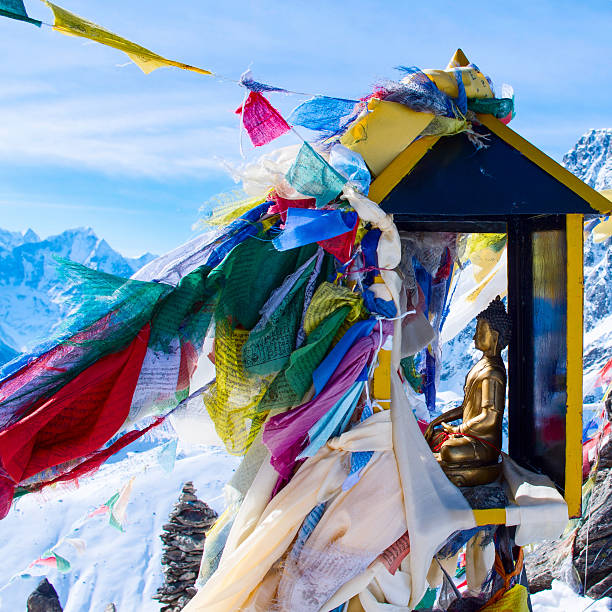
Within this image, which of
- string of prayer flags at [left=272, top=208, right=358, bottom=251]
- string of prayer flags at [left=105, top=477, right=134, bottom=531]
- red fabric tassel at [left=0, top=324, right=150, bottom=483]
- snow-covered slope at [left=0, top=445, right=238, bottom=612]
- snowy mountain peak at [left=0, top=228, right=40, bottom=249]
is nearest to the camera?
red fabric tassel at [left=0, top=324, right=150, bottom=483]

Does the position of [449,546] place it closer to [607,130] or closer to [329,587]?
[329,587]

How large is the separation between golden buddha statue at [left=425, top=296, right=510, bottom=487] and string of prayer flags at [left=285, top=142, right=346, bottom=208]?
4.18 ft

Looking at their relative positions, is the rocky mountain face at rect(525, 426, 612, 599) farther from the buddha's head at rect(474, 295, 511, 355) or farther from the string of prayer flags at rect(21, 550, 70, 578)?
the string of prayer flags at rect(21, 550, 70, 578)

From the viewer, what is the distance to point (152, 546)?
3192 cm

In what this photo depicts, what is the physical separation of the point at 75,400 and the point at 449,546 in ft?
6.48

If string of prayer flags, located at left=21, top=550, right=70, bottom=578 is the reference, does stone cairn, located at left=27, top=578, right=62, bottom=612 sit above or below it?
below

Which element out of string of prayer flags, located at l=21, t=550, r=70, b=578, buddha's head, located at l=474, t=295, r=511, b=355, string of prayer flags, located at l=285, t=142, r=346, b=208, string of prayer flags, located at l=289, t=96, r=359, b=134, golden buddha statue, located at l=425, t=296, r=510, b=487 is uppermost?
string of prayer flags, located at l=289, t=96, r=359, b=134

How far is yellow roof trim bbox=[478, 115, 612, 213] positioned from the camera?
107 inches

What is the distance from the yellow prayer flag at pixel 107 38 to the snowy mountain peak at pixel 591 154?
8356 centimetres

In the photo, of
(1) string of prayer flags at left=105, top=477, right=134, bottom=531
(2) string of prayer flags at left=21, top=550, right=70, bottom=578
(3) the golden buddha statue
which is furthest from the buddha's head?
(2) string of prayer flags at left=21, top=550, right=70, bottom=578

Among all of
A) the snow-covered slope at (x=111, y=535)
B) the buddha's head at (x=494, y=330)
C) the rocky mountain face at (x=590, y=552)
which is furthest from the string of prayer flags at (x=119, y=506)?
the rocky mountain face at (x=590, y=552)

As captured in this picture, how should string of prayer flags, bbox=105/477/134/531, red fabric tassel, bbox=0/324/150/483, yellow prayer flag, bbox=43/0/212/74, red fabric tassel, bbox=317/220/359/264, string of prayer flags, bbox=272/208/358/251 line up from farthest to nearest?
string of prayer flags, bbox=105/477/134/531 < red fabric tassel, bbox=317/220/359/264 < string of prayer flags, bbox=272/208/358/251 < red fabric tassel, bbox=0/324/150/483 < yellow prayer flag, bbox=43/0/212/74

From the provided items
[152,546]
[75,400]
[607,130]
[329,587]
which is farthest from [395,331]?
[607,130]

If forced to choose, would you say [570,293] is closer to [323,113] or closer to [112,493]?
[323,113]
